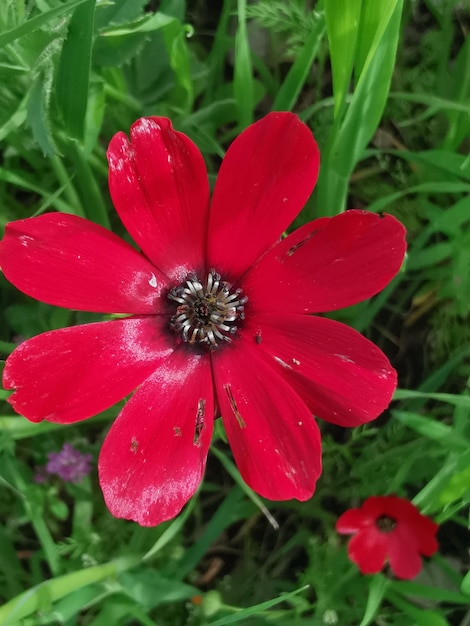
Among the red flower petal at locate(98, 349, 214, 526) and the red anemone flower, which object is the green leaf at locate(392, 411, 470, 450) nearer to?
the red anemone flower

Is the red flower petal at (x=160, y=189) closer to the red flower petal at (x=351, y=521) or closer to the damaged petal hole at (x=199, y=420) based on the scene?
the damaged petal hole at (x=199, y=420)

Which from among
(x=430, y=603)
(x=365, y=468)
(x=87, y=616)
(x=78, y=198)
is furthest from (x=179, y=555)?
(x=78, y=198)

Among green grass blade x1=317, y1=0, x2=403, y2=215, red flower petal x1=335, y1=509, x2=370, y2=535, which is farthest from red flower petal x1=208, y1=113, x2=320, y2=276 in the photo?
red flower petal x1=335, y1=509, x2=370, y2=535

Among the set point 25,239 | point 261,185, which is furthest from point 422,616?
point 25,239

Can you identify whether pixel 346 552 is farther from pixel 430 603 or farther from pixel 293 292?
pixel 293 292

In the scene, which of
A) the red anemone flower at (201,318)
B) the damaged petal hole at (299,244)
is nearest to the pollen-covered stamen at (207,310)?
the red anemone flower at (201,318)

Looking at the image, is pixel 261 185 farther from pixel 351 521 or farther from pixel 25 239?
pixel 351 521
